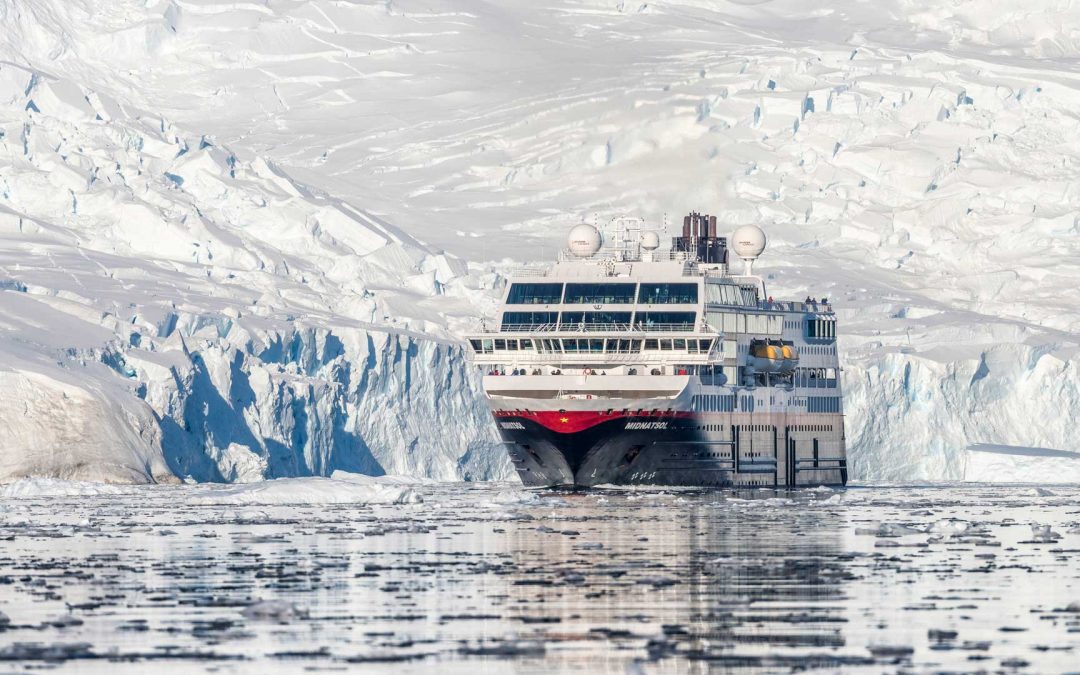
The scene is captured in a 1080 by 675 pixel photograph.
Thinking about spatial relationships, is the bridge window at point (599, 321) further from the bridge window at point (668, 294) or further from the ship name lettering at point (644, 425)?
the ship name lettering at point (644, 425)

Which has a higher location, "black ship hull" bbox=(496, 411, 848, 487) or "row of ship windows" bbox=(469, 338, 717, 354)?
"row of ship windows" bbox=(469, 338, 717, 354)

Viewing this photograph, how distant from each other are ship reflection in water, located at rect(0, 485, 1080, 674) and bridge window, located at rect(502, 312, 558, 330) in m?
16.1

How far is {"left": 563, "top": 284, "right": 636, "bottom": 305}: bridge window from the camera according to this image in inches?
2596

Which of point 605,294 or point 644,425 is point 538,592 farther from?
point 605,294

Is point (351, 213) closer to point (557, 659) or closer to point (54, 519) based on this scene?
point (54, 519)

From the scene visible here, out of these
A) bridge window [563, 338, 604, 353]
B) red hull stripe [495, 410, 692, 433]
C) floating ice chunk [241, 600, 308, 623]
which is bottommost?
floating ice chunk [241, 600, 308, 623]

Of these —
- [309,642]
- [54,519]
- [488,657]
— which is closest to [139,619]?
[309,642]

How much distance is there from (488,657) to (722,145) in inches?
3840

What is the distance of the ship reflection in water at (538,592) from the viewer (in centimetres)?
2478

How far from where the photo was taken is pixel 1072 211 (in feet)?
362

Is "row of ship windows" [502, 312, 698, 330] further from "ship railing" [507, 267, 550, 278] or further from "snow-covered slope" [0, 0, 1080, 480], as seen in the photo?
"snow-covered slope" [0, 0, 1080, 480]

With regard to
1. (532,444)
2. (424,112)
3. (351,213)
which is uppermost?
(424,112)

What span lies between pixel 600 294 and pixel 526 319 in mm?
2418

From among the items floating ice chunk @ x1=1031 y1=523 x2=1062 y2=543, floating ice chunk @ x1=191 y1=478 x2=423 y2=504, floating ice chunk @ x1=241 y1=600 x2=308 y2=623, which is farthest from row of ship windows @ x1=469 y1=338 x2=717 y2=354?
floating ice chunk @ x1=241 y1=600 x2=308 y2=623
